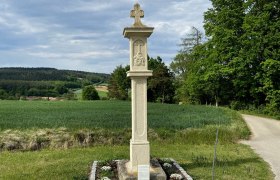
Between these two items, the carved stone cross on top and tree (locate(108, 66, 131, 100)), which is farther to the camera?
tree (locate(108, 66, 131, 100))

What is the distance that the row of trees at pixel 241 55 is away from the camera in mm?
30781

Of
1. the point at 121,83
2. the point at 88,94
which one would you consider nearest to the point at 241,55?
the point at 121,83

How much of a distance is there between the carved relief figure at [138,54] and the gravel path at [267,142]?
4.65 meters

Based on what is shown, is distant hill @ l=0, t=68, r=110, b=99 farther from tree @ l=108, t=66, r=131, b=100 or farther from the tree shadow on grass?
the tree shadow on grass

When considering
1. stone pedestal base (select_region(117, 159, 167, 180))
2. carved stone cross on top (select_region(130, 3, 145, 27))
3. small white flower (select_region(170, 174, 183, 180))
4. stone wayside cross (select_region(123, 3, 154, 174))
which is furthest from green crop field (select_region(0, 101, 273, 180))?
carved stone cross on top (select_region(130, 3, 145, 27))

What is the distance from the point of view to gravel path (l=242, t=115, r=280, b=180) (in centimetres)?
1251

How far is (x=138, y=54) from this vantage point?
9.30 meters

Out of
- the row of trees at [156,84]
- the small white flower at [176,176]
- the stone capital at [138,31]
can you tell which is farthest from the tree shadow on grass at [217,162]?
the row of trees at [156,84]

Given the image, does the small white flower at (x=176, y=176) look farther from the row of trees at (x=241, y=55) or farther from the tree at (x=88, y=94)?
the tree at (x=88, y=94)

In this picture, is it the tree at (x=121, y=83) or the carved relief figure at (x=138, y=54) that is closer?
the carved relief figure at (x=138, y=54)

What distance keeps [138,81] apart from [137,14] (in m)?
1.62

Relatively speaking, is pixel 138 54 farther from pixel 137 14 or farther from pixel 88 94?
pixel 88 94

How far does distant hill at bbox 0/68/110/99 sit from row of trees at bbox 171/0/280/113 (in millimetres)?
42976

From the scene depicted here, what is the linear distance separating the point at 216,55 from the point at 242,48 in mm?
2699
